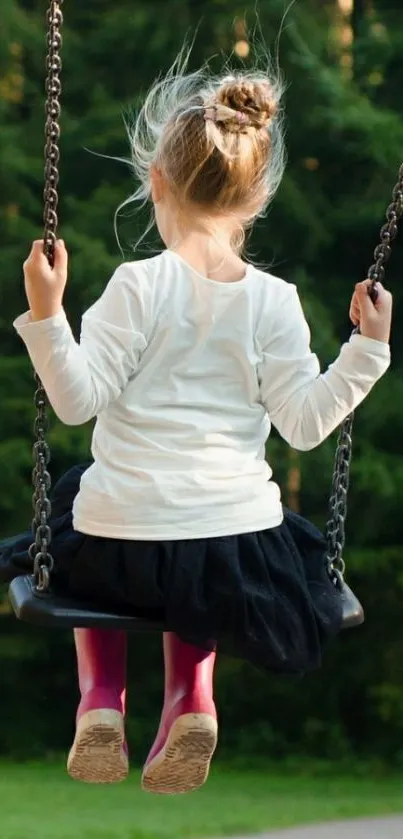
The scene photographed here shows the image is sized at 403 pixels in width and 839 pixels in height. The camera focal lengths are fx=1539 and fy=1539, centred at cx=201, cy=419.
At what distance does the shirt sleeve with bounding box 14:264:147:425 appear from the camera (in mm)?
1373

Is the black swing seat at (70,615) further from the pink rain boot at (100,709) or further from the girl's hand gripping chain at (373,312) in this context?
the girl's hand gripping chain at (373,312)

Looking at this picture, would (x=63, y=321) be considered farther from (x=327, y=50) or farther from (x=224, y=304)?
(x=327, y=50)

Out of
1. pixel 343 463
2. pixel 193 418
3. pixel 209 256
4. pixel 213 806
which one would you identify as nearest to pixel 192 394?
pixel 193 418

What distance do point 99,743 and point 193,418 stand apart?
337mm

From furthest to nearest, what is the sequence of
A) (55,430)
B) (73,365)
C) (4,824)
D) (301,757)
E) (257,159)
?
(301,757) < (4,824) < (55,430) < (257,159) < (73,365)

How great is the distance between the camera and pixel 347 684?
298 inches

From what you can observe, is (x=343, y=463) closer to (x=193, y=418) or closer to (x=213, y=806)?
(x=193, y=418)

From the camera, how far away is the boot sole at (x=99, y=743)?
4.95 feet

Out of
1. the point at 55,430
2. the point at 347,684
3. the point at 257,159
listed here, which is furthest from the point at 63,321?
the point at 347,684

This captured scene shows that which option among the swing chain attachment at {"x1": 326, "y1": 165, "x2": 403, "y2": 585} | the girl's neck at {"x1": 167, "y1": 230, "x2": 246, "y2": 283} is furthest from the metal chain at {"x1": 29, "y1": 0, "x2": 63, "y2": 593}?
the swing chain attachment at {"x1": 326, "y1": 165, "x2": 403, "y2": 585}

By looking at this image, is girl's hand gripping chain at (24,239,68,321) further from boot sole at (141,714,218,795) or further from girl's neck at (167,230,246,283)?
A: boot sole at (141,714,218,795)

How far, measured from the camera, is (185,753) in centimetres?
151

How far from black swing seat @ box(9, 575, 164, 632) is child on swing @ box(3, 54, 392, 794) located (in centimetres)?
2

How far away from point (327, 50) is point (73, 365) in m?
5.76
